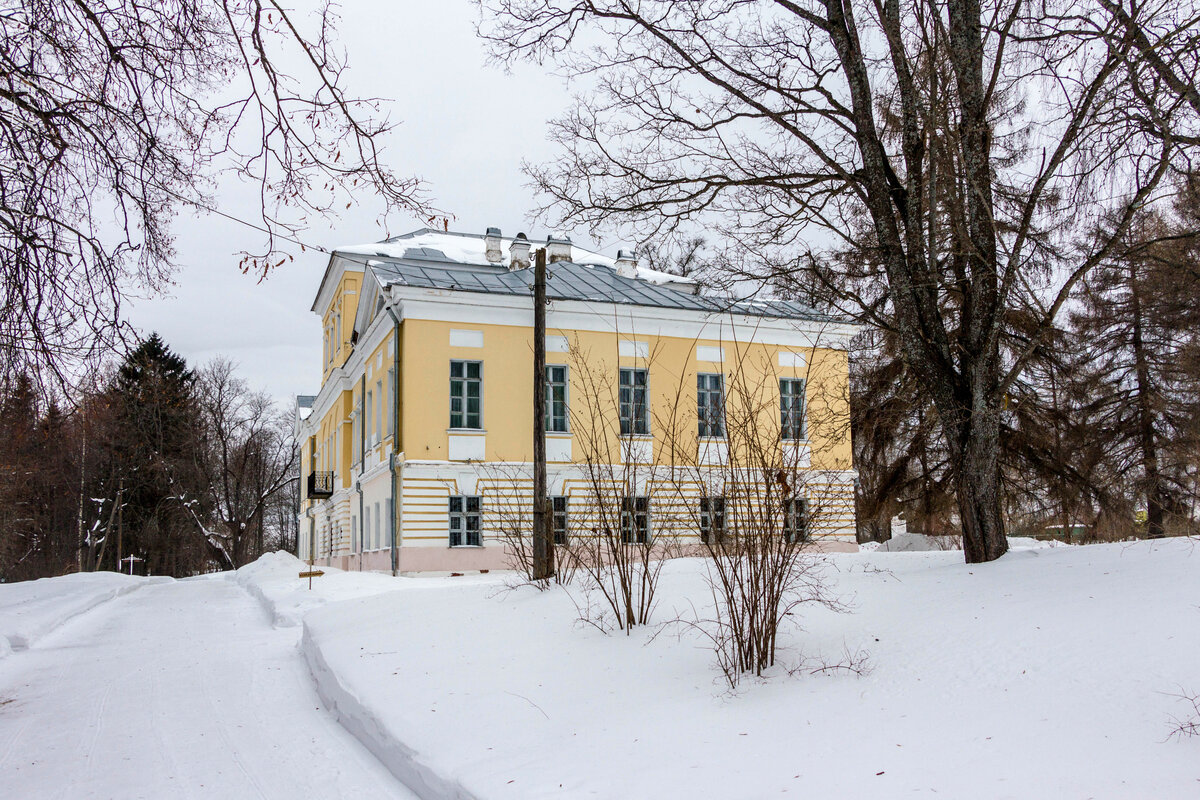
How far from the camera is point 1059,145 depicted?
8281 millimetres

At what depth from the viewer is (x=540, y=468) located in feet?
41.9

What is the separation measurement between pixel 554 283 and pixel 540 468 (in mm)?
14918

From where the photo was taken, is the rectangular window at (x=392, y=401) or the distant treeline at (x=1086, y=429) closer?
the distant treeline at (x=1086, y=429)

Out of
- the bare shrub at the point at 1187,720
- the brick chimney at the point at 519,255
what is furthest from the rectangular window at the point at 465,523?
the bare shrub at the point at 1187,720

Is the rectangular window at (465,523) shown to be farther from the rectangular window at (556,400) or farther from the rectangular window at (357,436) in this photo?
the rectangular window at (357,436)

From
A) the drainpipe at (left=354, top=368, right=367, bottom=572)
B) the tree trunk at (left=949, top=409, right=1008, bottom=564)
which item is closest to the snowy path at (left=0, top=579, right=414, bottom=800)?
the tree trunk at (left=949, top=409, right=1008, bottom=564)

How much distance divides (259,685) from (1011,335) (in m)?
13.6

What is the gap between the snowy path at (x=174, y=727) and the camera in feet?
18.7

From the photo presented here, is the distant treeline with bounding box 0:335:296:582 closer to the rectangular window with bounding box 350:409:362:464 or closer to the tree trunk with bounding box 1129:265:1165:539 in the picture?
the rectangular window with bounding box 350:409:362:464

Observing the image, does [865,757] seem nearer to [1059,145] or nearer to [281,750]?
[281,750]

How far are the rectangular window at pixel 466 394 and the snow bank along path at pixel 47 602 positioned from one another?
9852mm

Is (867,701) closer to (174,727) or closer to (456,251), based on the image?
(174,727)

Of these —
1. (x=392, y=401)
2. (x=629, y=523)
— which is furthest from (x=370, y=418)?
(x=629, y=523)

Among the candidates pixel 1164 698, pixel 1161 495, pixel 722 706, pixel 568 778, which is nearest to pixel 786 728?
pixel 722 706
